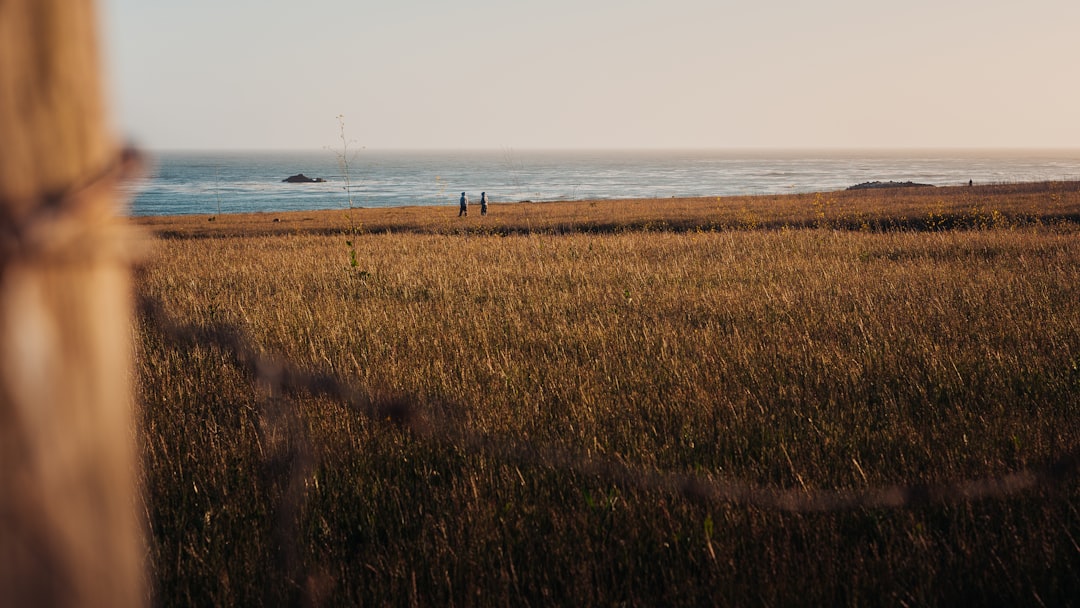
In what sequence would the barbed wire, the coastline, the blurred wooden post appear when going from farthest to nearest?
the coastline
the barbed wire
the blurred wooden post

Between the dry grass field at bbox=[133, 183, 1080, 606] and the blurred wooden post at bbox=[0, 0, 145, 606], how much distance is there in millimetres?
220

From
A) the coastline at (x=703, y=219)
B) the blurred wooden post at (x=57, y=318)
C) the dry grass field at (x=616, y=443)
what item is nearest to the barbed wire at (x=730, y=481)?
the dry grass field at (x=616, y=443)

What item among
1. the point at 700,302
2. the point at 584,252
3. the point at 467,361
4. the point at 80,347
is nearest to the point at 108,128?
the point at 80,347

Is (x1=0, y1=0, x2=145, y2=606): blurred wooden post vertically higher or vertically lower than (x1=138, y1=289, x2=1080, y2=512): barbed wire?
higher

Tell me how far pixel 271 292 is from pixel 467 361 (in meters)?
5.77

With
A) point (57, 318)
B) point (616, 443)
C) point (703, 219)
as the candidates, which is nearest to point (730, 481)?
point (616, 443)

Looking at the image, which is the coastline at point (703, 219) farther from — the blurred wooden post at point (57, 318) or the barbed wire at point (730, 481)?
the blurred wooden post at point (57, 318)

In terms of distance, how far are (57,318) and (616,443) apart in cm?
390

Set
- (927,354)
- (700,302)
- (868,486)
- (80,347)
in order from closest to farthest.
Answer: (80,347)
(868,486)
(927,354)
(700,302)

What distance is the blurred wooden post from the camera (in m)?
0.89

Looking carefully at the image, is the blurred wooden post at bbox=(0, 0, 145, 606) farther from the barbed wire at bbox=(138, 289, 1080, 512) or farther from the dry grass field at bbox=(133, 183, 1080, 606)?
the barbed wire at bbox=(138, 289, 1080, 512)

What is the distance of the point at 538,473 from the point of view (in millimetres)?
4078

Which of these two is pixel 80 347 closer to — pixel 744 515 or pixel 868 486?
pixel 744 515

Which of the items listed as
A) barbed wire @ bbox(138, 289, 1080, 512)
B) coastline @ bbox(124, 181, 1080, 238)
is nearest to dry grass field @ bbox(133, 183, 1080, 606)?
barbed wire @ bbox(138, 289, 1080, 512)
